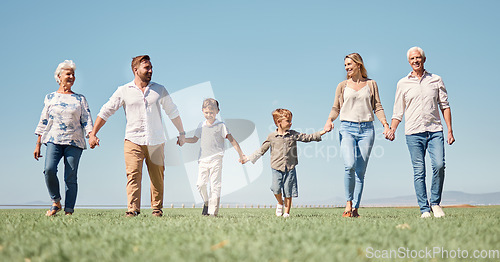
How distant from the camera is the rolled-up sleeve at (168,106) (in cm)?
786

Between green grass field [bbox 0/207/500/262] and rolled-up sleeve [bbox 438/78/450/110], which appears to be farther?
rolled-up sleeve [bbox 438/78/450/110]

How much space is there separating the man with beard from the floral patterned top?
57 centimetres

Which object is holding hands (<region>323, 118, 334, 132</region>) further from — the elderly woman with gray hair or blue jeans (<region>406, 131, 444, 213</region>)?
the elderly woman with gray hair

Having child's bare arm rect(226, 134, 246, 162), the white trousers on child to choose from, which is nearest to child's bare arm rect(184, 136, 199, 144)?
the white trousers on child

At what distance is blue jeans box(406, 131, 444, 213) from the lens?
7.55 m

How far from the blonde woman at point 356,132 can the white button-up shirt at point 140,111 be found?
315 centimetres

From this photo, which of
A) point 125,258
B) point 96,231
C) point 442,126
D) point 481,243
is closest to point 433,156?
point 442,126

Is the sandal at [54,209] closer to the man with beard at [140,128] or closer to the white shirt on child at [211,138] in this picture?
the man with beard at [140,128]

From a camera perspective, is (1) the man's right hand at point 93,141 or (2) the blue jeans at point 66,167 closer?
(1) the man's right hand at point 93,141

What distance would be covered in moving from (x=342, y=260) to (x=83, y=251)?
1824 millimetres

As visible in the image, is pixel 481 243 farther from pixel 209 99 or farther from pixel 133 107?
pixel 209 99

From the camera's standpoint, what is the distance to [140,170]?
7500 mm

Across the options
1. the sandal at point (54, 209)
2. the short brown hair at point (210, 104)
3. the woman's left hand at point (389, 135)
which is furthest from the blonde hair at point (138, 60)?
the woman's left hand at point (389, 135)

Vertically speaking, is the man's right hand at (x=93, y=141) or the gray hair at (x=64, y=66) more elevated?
the gray hair at (x=64, y=66)
